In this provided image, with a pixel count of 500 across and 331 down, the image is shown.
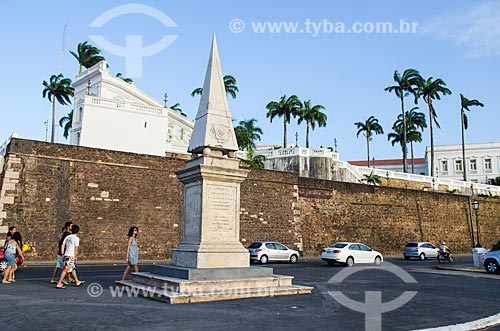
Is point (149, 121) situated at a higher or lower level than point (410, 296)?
higher

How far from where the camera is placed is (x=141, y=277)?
33.9 ft

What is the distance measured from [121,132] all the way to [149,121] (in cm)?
253

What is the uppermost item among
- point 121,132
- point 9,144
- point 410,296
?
point 121,132

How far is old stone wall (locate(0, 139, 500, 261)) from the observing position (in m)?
22.2

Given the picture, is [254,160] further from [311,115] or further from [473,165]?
[473,165]

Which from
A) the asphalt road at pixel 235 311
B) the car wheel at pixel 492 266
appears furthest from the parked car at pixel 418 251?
the asphalt road at pixel 235 311

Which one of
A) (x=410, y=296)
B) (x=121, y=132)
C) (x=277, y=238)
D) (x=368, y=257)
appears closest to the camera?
(x=410, y=296)

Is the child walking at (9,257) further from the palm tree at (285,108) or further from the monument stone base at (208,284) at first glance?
the palm tree at (285,108)

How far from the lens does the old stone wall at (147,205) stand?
873 inches

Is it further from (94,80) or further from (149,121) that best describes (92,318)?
(94,80)

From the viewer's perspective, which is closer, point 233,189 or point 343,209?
point 233,189

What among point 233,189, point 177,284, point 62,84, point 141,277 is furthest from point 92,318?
point 62,84

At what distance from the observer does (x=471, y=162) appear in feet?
260

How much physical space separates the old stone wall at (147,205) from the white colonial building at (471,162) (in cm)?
4720
